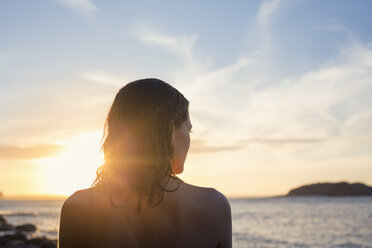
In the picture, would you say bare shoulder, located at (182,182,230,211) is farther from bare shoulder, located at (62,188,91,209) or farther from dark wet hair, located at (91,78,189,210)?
bare shoulder, located at (62,188,91,209)

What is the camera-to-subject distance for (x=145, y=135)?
1.69m

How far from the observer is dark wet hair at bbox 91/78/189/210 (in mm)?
1679

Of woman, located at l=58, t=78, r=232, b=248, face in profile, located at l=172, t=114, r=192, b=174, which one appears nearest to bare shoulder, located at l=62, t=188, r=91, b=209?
woman, located at l=58, t=78, r=232, b=248

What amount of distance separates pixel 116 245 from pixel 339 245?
23531mm

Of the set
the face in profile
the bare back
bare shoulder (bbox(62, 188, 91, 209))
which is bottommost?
the bare back

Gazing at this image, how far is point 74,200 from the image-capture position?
173 centimetres

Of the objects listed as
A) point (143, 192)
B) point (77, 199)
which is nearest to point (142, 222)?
point (143, 192)

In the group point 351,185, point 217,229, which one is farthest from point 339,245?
point 351,185

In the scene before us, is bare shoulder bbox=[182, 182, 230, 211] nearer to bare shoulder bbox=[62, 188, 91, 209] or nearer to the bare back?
the bare back

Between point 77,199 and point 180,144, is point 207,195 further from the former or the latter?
point 77,199

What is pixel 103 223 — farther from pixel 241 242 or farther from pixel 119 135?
pixel 241 242

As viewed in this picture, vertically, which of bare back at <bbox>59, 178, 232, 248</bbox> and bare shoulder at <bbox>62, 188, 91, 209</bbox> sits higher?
bare shoulder at <bbox>62, 188, 91, 209</bbox>

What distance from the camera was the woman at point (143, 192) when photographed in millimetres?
1685

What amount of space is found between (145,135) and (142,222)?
1.26 ft
